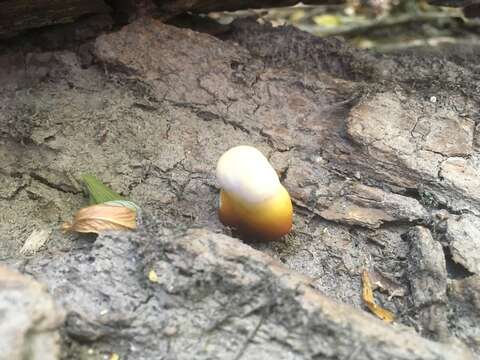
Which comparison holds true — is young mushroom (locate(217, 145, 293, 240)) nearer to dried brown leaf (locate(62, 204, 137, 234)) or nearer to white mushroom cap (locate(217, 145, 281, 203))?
white mushroom cap (locate(217, 145, 281, 203))

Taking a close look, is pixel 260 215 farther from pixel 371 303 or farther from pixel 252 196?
pixel 371 303

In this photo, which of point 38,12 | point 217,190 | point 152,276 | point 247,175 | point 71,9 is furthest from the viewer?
point 71,9

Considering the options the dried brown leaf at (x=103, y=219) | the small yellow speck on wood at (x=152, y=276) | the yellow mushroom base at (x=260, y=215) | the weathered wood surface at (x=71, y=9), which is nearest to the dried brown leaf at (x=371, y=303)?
the yellow mushroom base at (x=260, y=215)

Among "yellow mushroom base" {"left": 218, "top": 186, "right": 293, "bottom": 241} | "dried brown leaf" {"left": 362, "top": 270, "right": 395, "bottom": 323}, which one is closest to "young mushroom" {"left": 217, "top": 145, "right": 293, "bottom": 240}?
"yellow mushroom base" {"left": 218, "top": 186, "right": 293, "bottom": 241}

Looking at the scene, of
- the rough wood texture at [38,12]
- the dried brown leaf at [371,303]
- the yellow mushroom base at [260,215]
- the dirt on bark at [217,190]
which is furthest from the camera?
the rough wood texture at [38,12]

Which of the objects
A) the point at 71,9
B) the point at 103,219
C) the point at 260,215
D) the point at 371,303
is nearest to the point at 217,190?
the point at 260,215

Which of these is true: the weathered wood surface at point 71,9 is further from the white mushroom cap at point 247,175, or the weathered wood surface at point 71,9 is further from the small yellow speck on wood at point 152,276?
the small yellow speck on wood at point 152,276

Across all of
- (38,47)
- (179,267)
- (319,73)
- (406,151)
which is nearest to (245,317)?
(179,267)
